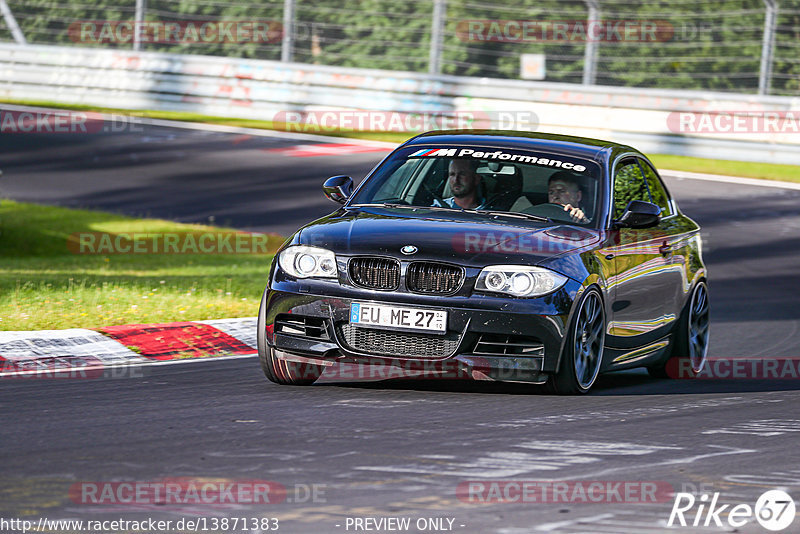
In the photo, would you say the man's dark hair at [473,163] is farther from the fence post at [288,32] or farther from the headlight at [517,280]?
the fence post at [288,32]

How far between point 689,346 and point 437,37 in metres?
17.2

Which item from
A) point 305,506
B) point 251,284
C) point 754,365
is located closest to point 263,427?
point 305,506

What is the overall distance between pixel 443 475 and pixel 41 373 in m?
3.46

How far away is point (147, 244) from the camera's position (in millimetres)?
17422

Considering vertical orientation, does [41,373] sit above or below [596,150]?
below

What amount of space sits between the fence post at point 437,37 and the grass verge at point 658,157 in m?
1.38

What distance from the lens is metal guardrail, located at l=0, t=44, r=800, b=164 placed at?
2448cm

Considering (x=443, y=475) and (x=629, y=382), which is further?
(x=629, y=382)

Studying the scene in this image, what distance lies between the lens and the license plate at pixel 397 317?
310 inches

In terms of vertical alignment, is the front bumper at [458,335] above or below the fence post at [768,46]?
below

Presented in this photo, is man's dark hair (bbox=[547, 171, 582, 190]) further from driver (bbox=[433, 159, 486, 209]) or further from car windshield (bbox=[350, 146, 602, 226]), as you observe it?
driver (bbox=[433, 159, 486, 209])

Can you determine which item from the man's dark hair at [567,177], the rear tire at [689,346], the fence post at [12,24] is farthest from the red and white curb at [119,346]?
the fence post at [12,24]

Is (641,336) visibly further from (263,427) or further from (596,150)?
(263,427)

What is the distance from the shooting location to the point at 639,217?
29.5 ft
